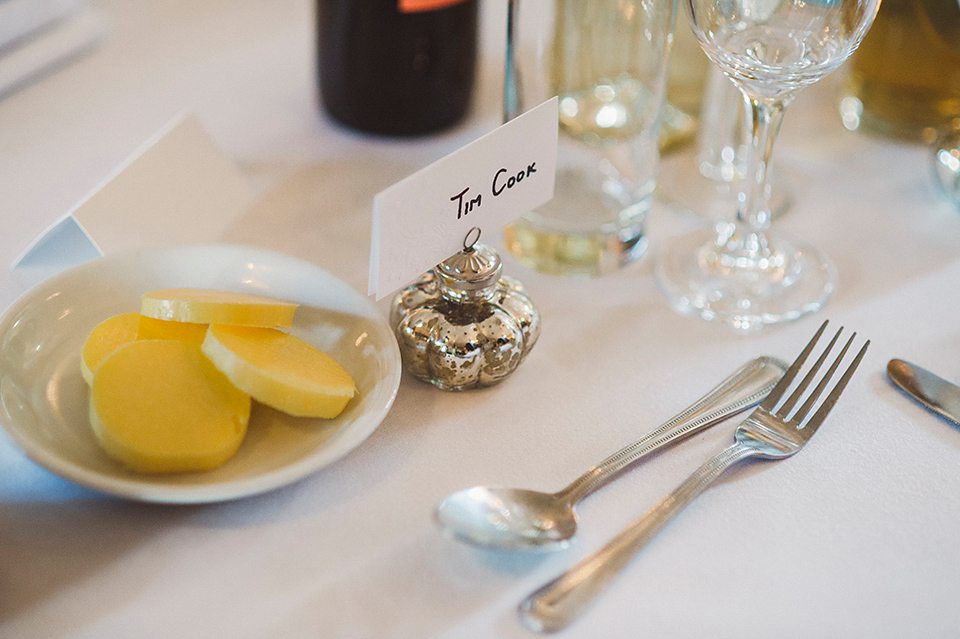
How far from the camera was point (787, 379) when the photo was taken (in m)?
0.48

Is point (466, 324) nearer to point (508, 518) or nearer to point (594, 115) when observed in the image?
point (508, 518)

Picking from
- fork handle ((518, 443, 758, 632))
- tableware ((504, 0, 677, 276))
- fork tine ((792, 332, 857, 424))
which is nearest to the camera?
fork handle ((518, 443, 758, 632))

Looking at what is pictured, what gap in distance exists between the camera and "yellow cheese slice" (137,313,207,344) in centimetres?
43

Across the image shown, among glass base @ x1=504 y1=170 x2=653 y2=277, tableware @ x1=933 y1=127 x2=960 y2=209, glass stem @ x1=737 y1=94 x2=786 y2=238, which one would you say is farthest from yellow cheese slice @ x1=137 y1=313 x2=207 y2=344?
tableware @ x1=933 y1=127 x2=960 y2=209

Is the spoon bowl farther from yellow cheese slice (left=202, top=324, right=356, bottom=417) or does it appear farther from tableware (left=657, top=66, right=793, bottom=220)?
tableware (left=657, top=66, right=793, bottom=220)

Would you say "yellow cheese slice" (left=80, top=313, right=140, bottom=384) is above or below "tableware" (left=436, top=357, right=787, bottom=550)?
above

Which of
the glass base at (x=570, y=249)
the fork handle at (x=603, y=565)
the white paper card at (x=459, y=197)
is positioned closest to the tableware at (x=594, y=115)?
the glass base at (x=570, y=249)

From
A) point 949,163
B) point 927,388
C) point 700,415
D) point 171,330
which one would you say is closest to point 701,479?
point 700,415

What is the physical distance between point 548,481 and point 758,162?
0.26 metres

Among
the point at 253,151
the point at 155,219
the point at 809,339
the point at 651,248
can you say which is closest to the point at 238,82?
the point at 253,151

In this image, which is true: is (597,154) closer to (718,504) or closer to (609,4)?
(609,4)

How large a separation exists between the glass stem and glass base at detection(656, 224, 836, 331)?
0.08 ft

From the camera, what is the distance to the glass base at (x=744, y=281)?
560 millimetres

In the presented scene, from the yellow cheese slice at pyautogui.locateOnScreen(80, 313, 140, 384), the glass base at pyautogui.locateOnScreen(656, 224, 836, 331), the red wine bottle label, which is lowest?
the glass base at pyautogui.locateOnScreen(656, 224, 836, 331)
